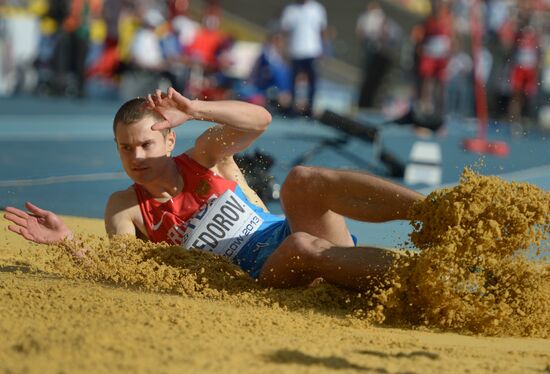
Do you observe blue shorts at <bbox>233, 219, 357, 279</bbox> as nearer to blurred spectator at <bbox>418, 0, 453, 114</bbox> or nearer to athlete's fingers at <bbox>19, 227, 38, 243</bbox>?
athlete's fingers at <bbox>19, 227, 38, 243</bbox>

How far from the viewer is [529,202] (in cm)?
423

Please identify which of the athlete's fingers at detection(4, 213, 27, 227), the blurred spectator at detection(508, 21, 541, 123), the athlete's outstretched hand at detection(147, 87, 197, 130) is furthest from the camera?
the blurred spectator at detection(508, 21, 541, 123)

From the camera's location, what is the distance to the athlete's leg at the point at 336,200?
453cm

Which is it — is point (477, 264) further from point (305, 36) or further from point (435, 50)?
point (435, 50)

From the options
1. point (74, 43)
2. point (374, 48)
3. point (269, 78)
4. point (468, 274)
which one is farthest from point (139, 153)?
point (374, 48)

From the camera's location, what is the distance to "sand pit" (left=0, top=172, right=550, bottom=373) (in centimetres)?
329

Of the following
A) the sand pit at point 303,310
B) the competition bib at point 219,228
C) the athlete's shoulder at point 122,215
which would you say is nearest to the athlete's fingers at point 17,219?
the sand pit at point 303,310

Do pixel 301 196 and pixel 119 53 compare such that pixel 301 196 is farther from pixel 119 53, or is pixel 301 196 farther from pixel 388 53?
pixel 388 53

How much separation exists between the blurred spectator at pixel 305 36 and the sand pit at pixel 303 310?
1372 cm

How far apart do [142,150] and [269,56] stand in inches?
497

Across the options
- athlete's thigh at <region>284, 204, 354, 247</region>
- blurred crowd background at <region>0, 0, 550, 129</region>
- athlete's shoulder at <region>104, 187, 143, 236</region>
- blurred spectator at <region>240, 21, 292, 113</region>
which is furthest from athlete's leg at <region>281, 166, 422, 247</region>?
blurred crowd background at <region>0, 0, 550, 129</region>

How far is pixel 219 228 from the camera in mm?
4945

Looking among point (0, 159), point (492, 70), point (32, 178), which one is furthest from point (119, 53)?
point (32, 178)

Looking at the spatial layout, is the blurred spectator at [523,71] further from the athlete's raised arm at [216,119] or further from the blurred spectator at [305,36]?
the athlete's raised arm at [216,119]
